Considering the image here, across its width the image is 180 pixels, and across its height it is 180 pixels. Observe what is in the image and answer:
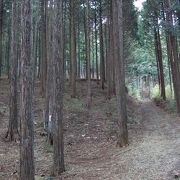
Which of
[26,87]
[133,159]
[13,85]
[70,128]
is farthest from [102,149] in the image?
[26,87]

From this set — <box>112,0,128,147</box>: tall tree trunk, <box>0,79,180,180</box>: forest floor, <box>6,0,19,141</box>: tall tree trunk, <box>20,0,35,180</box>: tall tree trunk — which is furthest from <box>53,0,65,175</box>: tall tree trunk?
<box>6,0,19,141</box>: tall tree trunk

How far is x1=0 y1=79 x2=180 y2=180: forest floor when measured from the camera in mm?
8711

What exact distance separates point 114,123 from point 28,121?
10.1 m

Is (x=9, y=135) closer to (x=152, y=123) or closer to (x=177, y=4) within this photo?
(x=152, y=123)

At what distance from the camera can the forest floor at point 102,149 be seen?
8711mm

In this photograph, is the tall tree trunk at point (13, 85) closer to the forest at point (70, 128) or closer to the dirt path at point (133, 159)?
the forest at point (70, 128)

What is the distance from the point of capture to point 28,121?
22.4 feet

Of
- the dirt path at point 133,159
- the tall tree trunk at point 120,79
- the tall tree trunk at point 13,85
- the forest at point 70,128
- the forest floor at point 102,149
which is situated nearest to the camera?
→ the forest at point 70,128

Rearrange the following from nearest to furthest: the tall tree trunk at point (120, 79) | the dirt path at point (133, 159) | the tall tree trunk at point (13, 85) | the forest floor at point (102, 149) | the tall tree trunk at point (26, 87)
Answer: the tall tree trunk at point (26, 87)
the dirt path at point (133, 159)
the forest floor at point (102, 149)
the tall tree trunk at point (120, 79)
the tall tree trunk at point (13, 85)

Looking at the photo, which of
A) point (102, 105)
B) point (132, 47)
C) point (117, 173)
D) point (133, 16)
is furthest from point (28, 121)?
point (132, 47)

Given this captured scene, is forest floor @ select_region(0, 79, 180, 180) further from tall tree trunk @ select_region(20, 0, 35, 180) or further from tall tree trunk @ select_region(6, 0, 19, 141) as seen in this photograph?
tall tree trunk @ select_region(20, 0, 35, 180)

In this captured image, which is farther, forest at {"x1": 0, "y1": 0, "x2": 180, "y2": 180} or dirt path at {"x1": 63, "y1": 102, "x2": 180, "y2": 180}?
dirt path at {"x1": 63, "y1": 102, "x2": 180, "y2": 180}

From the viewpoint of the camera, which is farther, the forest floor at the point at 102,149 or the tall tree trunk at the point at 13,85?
the tall tree trunk at the point at 13,85

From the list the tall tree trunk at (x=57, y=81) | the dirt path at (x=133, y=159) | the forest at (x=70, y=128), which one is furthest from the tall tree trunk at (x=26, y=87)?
the dirt path at (x=133, y=159)
